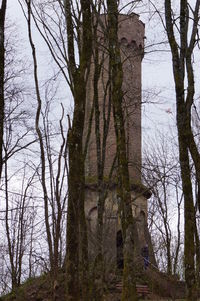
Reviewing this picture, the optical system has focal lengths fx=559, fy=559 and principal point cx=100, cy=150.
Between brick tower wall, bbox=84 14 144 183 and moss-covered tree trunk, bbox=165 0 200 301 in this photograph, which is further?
brick tower wall, bbox=84 14 144 183

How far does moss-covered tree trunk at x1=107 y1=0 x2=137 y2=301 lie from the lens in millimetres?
8078

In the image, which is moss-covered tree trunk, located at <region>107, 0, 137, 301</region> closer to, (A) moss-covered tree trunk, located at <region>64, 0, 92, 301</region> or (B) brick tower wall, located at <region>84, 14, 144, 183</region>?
(A) moss-covered tree trunk, located at <region>64, 0, 92, 301</region>

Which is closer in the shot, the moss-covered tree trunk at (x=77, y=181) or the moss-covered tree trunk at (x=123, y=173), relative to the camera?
the moss-covered tree trunk at (x=123, y=173)

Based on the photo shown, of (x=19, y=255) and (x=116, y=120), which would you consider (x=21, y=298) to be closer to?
(x=19, y=255)

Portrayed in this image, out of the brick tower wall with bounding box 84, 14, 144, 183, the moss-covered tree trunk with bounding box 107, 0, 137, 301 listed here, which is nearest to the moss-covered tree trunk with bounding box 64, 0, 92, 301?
the moss-covered tree trunk with bounding box 107, 0, 137, 301

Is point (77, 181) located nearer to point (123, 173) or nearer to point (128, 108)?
point (123, 173)

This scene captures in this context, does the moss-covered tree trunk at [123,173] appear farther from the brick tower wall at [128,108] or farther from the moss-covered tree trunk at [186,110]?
the brick tower wall at [128,108]

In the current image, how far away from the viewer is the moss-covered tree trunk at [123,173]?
26.5 ft

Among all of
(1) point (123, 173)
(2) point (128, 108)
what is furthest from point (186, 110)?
(2) point (128, 108)

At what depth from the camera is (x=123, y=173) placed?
865cm

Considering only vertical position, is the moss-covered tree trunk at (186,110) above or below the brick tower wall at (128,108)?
below

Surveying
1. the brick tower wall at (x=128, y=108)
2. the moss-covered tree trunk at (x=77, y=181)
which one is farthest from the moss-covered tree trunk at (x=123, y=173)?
the brick tower wall at (x=128, y=108)

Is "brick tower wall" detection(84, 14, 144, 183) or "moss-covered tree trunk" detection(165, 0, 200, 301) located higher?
"brick tower wall" detection(84, 14, 144, 183)

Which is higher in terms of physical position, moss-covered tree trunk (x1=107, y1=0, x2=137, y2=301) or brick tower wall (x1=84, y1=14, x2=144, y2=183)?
brick tower wall (x1=84, y1=14, x2=144, y2=183)
